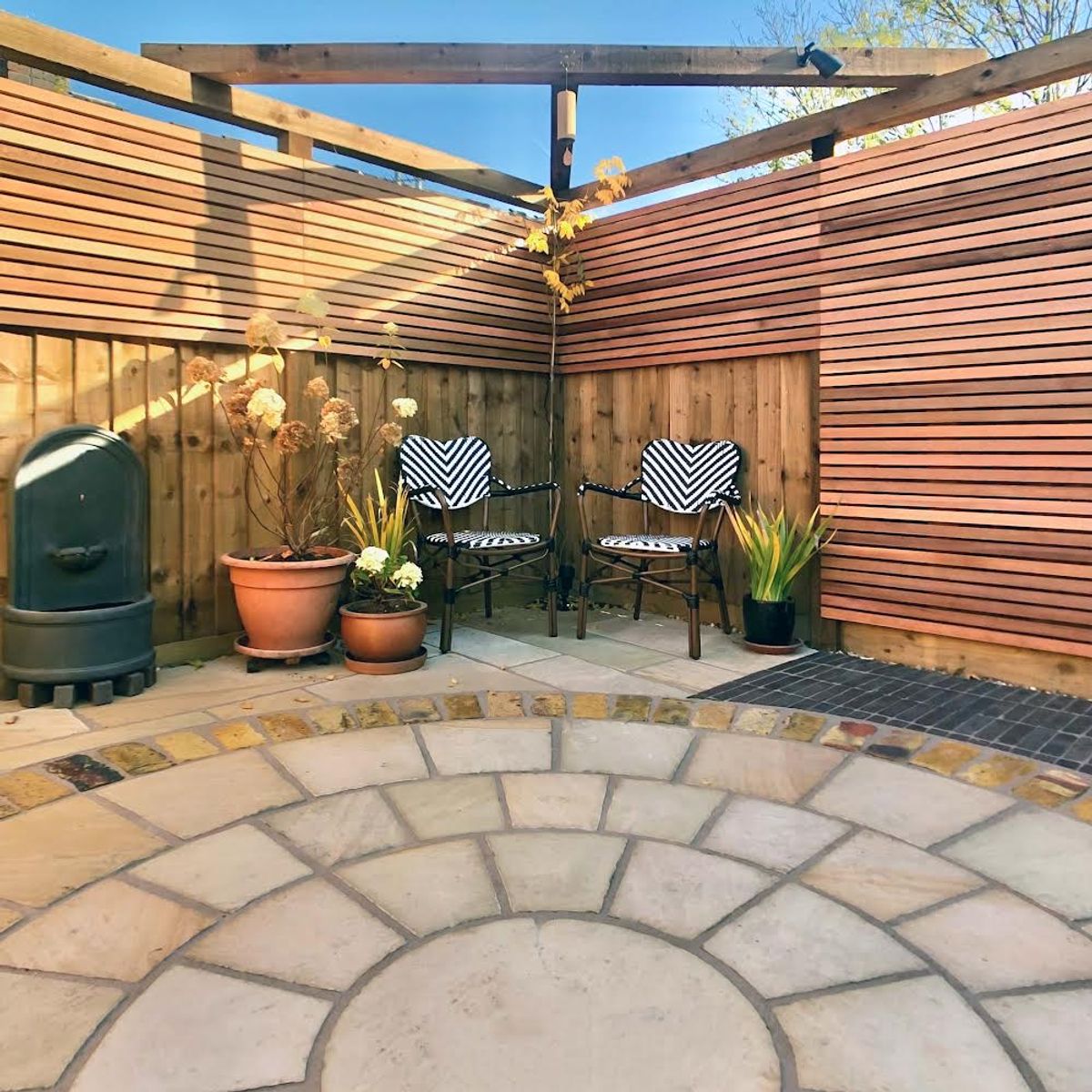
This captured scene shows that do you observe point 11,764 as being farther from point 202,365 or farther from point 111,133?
point 111,133

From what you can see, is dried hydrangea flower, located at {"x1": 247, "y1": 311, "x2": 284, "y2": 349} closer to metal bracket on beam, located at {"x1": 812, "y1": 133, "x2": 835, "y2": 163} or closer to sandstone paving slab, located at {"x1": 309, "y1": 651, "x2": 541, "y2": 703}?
sandstone paving slab, located at {"x1": 309, "y1": 651, "x2": 541, "y2": 703}

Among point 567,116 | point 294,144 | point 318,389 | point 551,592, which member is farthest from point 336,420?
point 567,116

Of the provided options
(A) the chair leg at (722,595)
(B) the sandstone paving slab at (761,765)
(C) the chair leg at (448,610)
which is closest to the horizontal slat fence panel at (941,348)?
(A) the chair leg at (722,595)

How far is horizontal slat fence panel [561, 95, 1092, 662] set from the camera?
9.80 feet

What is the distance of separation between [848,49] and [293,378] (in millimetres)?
2696

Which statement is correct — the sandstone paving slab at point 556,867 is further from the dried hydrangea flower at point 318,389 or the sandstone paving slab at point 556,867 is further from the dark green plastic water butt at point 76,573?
the dried hydrangea flower at point 318,389

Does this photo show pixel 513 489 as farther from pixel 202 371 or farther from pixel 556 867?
pixel 556 867

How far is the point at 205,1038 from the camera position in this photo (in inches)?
47.0

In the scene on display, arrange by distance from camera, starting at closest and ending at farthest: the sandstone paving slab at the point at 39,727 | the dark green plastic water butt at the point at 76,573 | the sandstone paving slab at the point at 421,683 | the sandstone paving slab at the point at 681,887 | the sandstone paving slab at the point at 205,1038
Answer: the sandstone paving slab at the point at 205,1038, the sandstone paving slab at the point at 681,887, the sandstone paving slab at the point at 39,727, the dark green plastic water butt at the point at 76,573, the sandstone paving slab at the point at 421,683

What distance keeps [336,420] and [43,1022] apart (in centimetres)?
→ 246

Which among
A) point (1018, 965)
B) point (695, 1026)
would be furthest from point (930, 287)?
point (695, 1026)

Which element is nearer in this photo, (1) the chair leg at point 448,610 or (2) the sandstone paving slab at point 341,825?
(2) the sandstone paving slab at point 341,825

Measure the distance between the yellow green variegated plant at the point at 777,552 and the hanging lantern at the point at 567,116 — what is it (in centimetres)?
224

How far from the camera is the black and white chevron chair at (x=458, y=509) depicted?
3.66 meters
